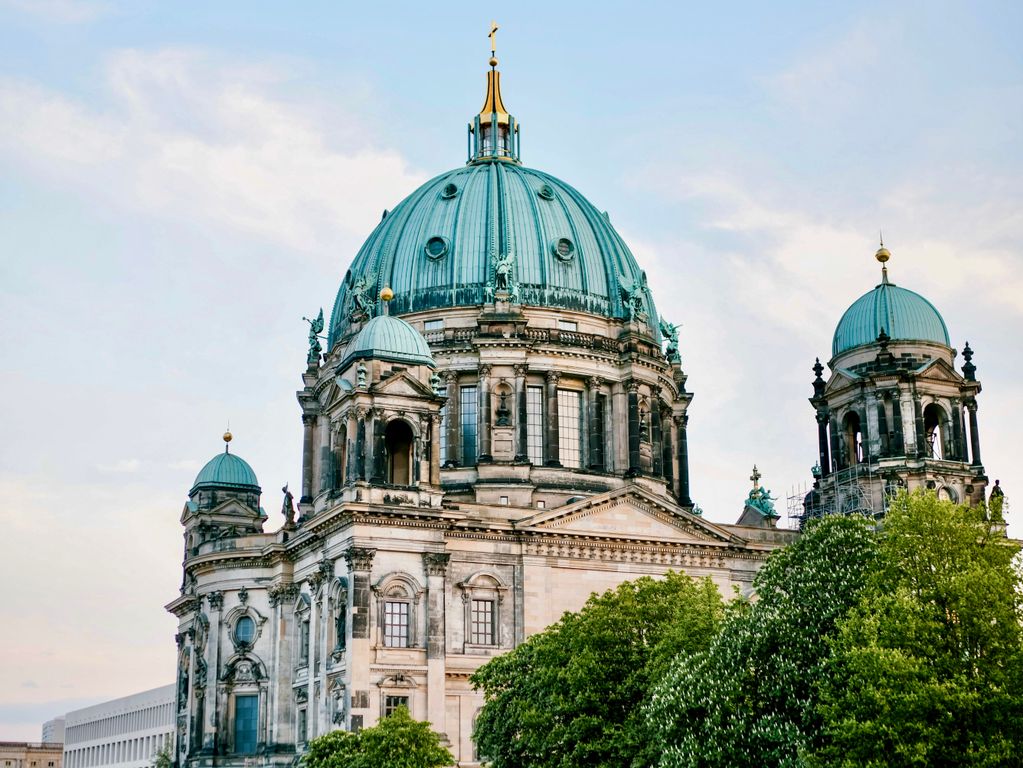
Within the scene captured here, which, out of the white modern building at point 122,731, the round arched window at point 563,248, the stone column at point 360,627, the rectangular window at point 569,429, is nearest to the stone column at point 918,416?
the rectangular window at point 569,429

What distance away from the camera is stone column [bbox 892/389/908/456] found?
246 feet

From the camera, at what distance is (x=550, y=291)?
79688mm

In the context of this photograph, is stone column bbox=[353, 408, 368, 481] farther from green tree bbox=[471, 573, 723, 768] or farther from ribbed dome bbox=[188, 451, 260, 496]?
ribbed dome bbox=[188, 451, 260, 496]

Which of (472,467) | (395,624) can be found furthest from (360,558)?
(472,467)

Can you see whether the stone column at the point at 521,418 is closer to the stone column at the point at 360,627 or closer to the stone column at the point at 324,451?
the stone column at the point at 324,451

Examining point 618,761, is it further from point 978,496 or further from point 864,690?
point 978,496

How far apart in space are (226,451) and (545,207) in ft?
81.1

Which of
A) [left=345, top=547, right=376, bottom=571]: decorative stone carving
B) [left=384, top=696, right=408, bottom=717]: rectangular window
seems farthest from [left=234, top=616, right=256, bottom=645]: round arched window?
[left=384, top=696, right=408, bottom=717]: rectangular window

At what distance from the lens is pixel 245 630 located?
74.9 metres

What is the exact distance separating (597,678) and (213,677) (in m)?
31.2

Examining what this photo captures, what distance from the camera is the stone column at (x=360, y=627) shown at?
61.7 meters

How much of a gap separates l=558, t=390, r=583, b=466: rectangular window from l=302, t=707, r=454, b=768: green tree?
75.6 feet

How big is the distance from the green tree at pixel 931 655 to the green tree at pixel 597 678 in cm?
895

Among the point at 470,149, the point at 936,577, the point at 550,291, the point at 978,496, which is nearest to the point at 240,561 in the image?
the point at 550,291
